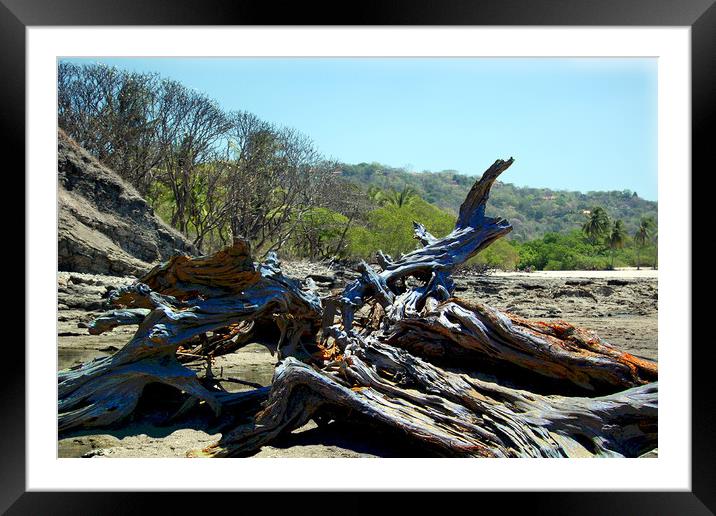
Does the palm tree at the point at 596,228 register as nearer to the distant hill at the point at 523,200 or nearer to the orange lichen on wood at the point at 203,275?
the distant hill at the point at 523,200

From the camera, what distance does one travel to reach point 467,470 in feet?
17.0

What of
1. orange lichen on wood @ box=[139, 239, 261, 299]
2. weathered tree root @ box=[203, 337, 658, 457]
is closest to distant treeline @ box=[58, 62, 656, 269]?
orange lichen on wood @ box=[139, 239, 261, 299]

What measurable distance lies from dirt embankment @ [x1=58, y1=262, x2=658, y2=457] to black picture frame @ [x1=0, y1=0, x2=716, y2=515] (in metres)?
1.30

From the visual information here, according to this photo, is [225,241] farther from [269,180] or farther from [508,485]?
[508,485]

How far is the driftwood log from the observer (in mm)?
6203

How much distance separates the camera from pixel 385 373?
7129mm

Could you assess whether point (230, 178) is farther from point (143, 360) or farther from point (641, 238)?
point (641, 238)

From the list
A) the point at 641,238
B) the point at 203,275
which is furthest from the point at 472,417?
the point at 641,238

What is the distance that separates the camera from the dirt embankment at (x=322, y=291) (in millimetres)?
6230

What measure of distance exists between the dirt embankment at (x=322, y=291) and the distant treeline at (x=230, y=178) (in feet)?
13.6

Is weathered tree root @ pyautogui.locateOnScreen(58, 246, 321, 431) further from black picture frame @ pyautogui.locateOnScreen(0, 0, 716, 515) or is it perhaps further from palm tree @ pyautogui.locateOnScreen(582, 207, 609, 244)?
palm tree @ pyautogui.locateOnScreen(582, 207, 609, 244)
